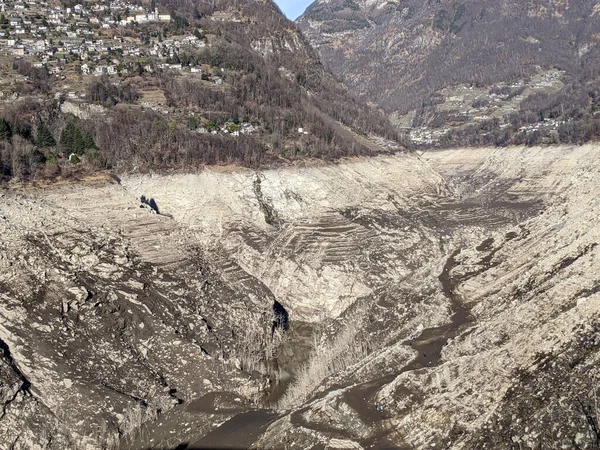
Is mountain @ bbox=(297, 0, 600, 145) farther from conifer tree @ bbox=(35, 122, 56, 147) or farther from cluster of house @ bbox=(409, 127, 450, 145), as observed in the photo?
conifer tree @ bbox=(35, 122, 56, 147)

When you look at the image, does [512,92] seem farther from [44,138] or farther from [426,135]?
[44,138]

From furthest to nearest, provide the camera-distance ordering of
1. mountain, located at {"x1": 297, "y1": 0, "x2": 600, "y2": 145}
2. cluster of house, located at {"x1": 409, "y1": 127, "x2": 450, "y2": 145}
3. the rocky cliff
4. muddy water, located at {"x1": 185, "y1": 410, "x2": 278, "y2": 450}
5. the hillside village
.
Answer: cluster of house, located at {"x1": 409, "y1": 127, "x2": 450, "y2": 145}, mountain, located at {"x1": 297, "y1": 0, "x2": 600, "y2": 145}, the hillside village, muddy water, located at {"x1": 185, "y1": 410, "x2": 278, "y2": 450}, the rocky cliff

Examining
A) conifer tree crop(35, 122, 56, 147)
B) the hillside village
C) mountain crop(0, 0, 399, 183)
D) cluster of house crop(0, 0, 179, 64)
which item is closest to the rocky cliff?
mountain crop(0, 0, 399, 183)

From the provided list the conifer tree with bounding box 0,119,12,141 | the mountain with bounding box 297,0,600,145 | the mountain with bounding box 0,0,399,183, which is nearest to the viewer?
the conifer tree with bounding box 0,119,12,141

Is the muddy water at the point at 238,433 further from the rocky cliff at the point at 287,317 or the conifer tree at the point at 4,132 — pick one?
the conifer tree at the point at 4,132

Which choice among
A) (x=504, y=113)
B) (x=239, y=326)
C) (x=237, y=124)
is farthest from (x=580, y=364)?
(x=504, y=113)

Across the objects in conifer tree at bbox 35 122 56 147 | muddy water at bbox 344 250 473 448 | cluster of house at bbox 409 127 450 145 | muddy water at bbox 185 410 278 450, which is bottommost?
muddy water at bbox 344 250 473 448
